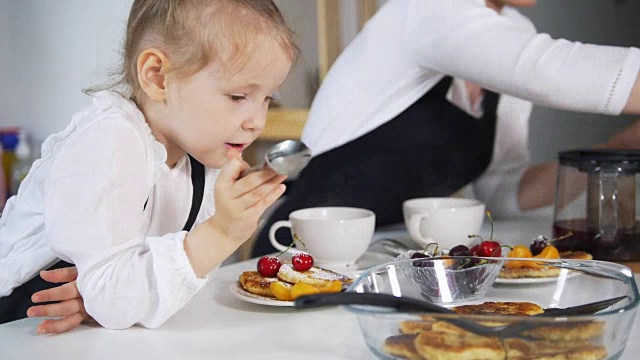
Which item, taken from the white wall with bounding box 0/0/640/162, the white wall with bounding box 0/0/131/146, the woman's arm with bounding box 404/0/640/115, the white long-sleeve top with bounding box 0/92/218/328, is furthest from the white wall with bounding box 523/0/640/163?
the white long-sleeve top with bounding box 0/92/218/328

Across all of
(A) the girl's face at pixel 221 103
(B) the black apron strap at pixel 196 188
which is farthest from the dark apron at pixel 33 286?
(A) the girl's face at pixel 221 103

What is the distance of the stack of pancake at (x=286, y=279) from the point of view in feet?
2.79

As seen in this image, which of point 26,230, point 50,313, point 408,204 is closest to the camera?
point 50,313

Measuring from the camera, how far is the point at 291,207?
135 centimetres

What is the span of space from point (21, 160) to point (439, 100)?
1.02 meters

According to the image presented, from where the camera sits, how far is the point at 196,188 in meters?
0.99

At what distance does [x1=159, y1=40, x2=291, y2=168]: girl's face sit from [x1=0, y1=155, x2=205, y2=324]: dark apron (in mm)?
102

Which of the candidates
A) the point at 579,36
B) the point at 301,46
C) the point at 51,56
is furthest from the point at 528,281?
the point at 51,56

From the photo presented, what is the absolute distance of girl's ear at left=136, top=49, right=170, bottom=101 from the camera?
844 mm

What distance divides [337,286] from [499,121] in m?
0.91

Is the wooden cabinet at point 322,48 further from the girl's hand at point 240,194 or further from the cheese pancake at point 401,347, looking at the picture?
the cheese pancake at point 401,347

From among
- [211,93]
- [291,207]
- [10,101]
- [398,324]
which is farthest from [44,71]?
[398,324]

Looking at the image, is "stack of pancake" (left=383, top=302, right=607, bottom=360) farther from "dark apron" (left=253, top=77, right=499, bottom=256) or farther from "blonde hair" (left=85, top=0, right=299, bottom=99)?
"dark apron" (left=253, top=77, right=499, bottom=256)

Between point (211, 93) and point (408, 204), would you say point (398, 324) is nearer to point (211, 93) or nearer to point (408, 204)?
point (211, 93)
